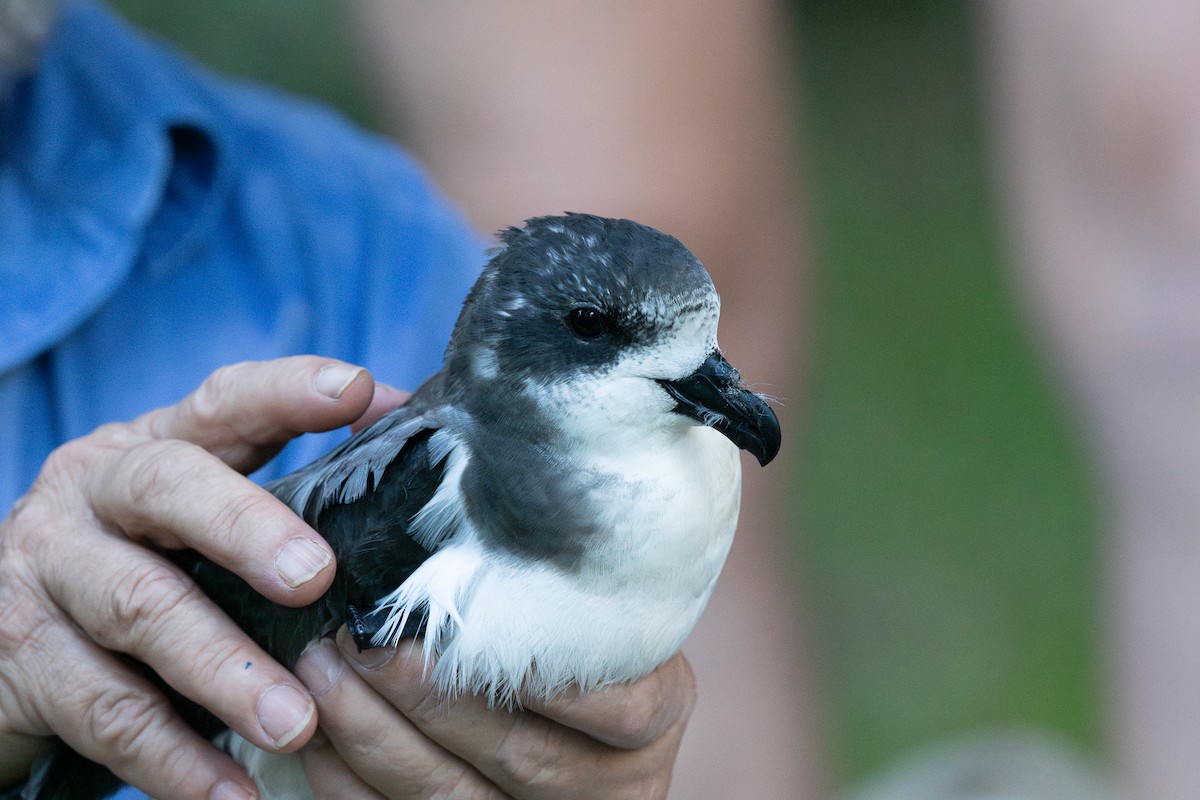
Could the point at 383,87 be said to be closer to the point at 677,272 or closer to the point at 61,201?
the point at 61,201

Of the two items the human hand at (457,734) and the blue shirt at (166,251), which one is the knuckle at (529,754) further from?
the blue shirt at (166,251)

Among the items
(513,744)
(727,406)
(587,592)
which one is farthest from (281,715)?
(727,406)

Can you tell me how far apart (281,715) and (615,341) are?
0.60 m

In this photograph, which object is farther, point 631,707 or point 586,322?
point 631,707

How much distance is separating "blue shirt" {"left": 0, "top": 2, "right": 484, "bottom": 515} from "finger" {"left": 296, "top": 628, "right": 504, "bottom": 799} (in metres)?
0.73

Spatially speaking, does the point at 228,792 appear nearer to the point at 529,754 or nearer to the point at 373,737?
the point at 373,737

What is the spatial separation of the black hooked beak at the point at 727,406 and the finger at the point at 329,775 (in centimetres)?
67

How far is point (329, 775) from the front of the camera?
1.57m

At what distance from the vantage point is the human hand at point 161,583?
1415 mm

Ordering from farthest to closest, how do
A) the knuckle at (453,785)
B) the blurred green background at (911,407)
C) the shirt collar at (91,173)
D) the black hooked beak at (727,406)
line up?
the blurred green background at (911,407), the shirt collar at (91,173), the knuckle at (453,785), the black hooked beak at (727,406)

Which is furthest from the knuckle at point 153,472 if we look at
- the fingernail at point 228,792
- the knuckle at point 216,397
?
the fingernail at point 228,792

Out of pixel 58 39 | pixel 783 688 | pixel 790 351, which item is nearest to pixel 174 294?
pixel 58 39

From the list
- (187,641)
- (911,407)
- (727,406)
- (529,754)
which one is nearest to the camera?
(727,406)

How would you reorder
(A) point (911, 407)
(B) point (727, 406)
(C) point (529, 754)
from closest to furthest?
(B) point (727, 406)
(C) point (529, 754)
(A) point (911, 407)
